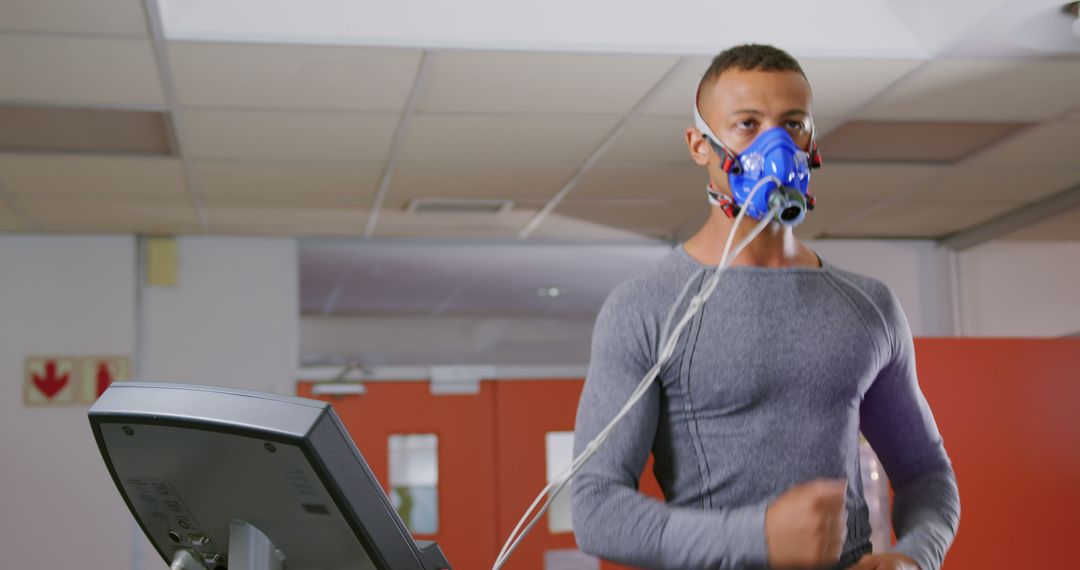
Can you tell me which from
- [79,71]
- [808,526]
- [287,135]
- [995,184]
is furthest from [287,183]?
[808,526]

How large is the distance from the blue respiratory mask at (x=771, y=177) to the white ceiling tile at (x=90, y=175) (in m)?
2.97

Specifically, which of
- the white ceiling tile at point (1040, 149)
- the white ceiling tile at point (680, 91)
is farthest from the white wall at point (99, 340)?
the white ceiling tile at point (1040, 149)

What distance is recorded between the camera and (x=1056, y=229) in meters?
4.66

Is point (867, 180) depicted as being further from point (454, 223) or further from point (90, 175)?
point (90, 175)

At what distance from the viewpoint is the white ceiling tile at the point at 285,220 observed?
4.49 m

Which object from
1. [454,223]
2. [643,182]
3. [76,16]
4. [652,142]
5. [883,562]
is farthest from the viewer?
[454,223]

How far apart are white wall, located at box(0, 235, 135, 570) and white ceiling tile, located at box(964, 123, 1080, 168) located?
344 centimetres

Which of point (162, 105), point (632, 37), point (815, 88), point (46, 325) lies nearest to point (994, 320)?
point (815, 88)

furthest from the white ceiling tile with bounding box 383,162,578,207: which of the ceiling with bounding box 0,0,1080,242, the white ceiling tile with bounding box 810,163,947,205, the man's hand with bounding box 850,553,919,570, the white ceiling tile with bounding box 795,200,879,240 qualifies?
the man's hand with bounding box 850,553,919,570

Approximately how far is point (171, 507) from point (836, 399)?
649 mm

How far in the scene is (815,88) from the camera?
127 inches

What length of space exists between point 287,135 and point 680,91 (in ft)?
4.04

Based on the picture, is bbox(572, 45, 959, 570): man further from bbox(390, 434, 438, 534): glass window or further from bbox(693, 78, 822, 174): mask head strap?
bbox(390, 434, 438, 534): glass window

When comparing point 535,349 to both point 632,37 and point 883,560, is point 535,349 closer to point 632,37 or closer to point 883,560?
point 632,37
